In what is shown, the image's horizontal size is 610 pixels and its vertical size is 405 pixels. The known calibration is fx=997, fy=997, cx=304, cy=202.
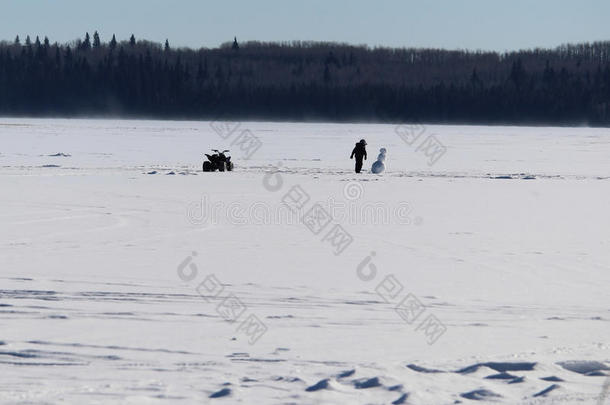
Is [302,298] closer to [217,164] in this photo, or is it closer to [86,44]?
[217,164]

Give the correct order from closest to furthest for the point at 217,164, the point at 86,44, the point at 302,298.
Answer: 1. the point at 302,298
2. the point at 217,164
3. the point at 86,44

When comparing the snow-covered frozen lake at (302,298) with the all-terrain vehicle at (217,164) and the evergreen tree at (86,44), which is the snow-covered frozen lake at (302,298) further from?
the evergreen tree at (86,44)

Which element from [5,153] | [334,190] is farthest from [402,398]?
[5,153]

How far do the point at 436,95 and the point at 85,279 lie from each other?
450ft

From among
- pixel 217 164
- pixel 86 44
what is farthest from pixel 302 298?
pixel 86 44

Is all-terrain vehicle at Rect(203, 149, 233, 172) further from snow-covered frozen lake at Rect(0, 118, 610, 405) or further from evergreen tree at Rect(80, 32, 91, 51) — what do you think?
evergreen tree at Rect(80, 32, 91, 51)

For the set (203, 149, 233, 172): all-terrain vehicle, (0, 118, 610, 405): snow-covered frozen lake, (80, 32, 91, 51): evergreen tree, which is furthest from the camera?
(80, 32, 91, 51): evergreen tree

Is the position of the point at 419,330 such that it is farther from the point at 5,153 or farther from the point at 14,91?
the point at 14,91

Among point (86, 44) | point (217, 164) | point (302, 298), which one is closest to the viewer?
point (302, 298)

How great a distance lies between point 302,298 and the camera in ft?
26.6

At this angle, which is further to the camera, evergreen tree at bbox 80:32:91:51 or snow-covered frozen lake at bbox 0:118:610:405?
evergreen tree at bbox 80:32:91:51

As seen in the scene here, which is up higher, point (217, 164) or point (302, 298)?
point (217, 164)

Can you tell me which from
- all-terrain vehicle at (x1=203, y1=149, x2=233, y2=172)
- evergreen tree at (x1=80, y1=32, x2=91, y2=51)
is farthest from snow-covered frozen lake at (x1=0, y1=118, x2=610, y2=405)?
evergreen tree at (x1=80, y1=32, x2=91, y2=51)

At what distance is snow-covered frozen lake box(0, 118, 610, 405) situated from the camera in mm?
5375
